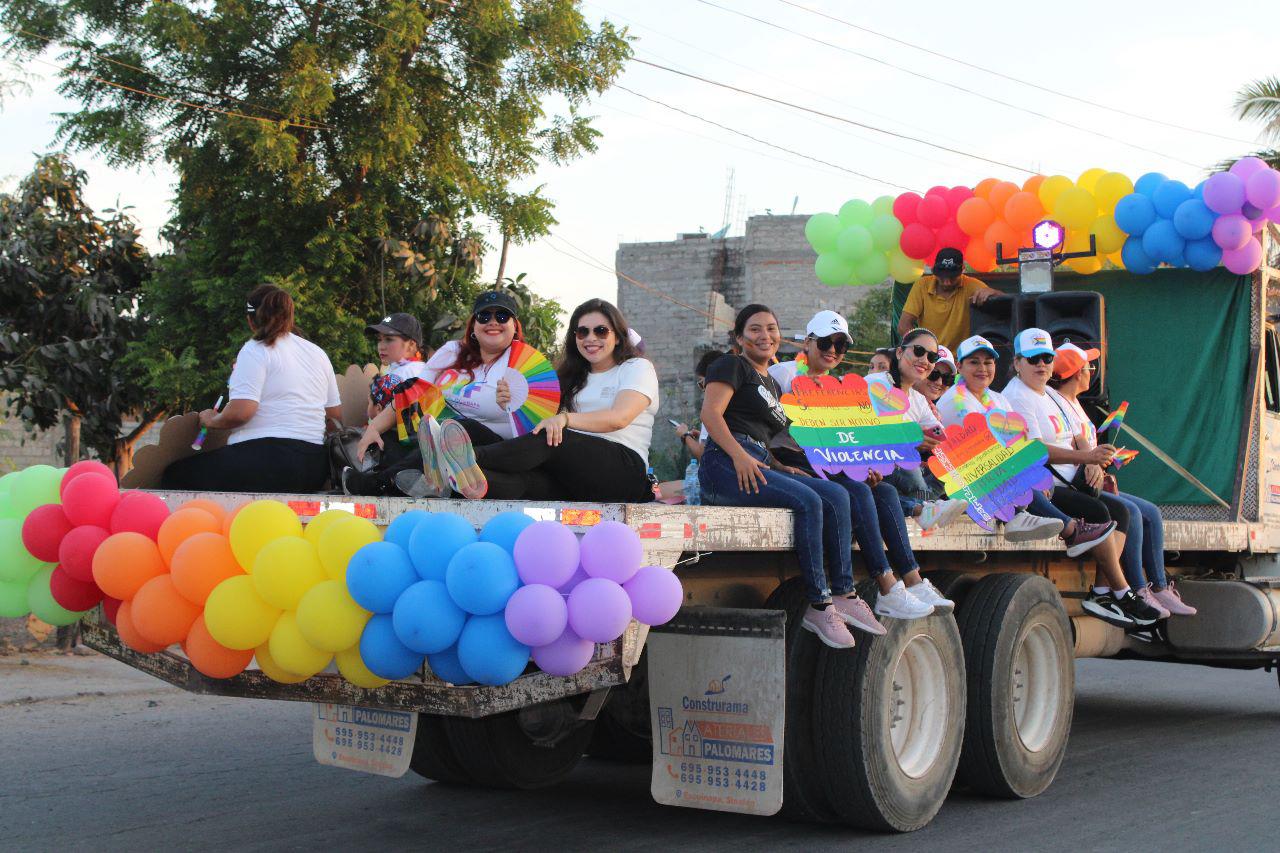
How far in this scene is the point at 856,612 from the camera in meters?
5.55

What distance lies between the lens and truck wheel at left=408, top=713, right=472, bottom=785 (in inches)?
273

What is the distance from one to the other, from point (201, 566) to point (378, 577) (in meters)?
0.74

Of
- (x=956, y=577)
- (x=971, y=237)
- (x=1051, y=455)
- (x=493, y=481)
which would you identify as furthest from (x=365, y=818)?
(x=971, y=237)

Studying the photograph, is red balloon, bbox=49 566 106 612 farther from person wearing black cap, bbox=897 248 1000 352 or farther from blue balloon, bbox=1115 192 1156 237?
blue balloon, bbox=1115 192 1156 237

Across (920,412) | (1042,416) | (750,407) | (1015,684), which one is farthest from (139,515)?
(1042,416)

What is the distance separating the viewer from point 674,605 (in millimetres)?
4398

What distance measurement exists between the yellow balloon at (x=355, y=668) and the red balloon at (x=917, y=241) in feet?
23.1

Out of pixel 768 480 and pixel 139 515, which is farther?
pixel 768 480

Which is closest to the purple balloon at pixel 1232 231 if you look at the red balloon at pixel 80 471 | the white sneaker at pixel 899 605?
the white sneaker at pixel 899 605

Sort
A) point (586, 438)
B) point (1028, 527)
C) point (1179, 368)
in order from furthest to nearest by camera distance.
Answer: point (1179, 368) < point (1028, 527) < point (586, 438)

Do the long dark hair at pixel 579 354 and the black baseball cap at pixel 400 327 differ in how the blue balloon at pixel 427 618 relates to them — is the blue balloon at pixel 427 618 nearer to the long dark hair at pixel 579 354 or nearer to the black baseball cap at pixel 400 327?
the long dark hair at pixel 579 354

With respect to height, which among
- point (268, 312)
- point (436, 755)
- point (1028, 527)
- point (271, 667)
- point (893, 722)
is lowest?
point (436, 755)

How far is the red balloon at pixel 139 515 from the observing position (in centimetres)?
480

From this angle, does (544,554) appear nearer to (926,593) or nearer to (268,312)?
(926,593)
